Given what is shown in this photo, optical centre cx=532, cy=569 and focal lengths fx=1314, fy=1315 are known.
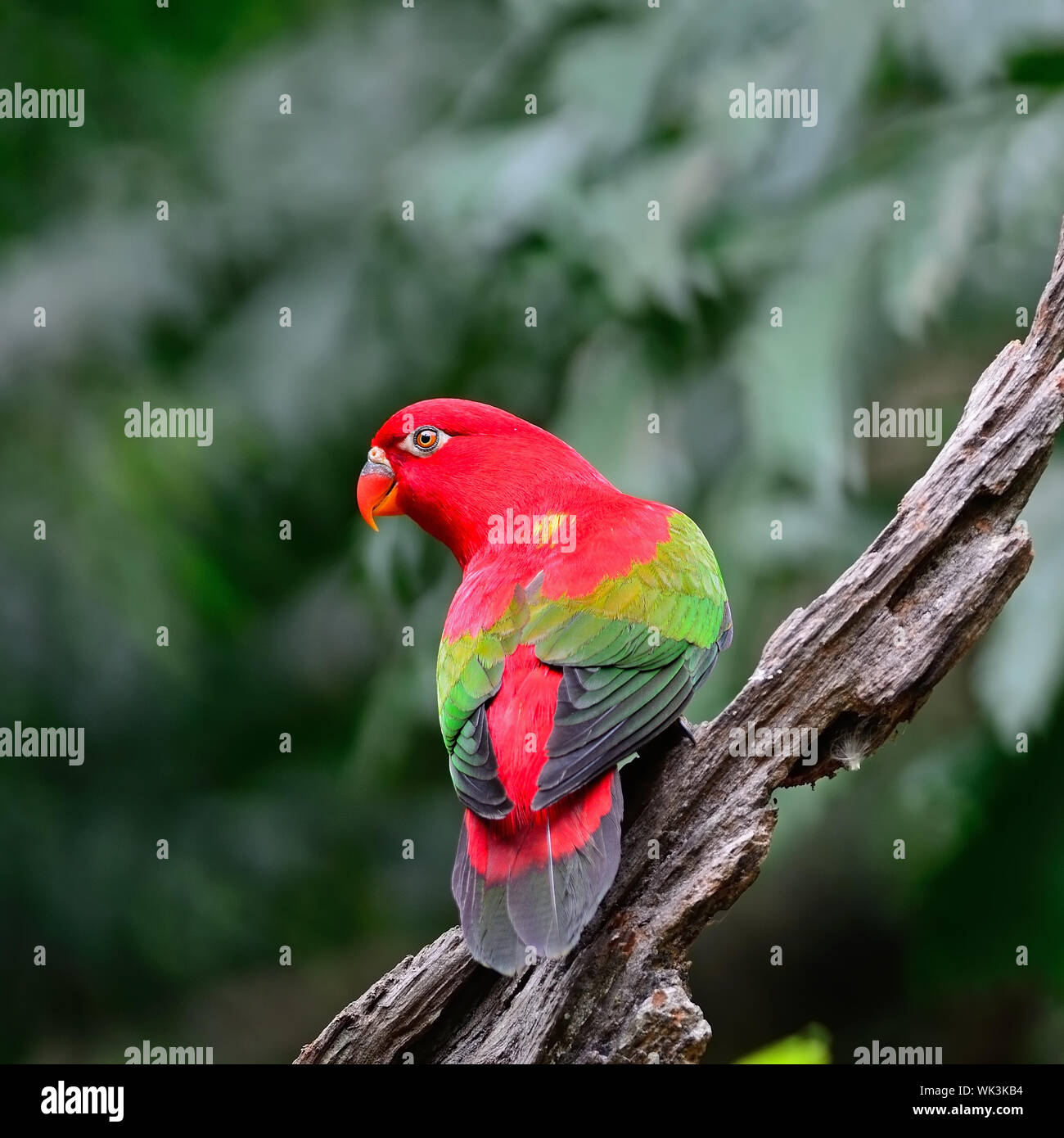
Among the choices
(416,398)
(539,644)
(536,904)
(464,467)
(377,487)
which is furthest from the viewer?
(416,398)

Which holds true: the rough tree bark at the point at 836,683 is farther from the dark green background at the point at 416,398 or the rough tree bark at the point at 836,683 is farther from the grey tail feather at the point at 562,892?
the dark green background at the point at 416,398

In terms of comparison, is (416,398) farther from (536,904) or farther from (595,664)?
(536,904)

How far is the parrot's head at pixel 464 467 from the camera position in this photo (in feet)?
12.4

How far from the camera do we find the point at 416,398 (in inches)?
270

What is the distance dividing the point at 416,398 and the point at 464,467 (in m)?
3.10

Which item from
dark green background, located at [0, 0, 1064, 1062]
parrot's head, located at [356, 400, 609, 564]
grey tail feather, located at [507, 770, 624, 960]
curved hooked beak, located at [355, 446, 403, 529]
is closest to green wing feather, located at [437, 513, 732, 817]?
grey tail feather, located at [507, 770, 624, 960]

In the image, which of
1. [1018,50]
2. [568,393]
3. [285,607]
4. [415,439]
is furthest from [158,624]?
[1018,50]

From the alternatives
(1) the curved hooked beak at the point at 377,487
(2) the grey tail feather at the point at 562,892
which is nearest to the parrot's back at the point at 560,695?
(2) the grey tail feather at the point at 562,892

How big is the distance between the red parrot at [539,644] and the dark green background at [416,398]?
1.20 metres

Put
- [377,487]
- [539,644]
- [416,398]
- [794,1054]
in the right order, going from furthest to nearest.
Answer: [416,398] < [377,487] < [539,644] < [794,1054]

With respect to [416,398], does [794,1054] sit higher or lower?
lower

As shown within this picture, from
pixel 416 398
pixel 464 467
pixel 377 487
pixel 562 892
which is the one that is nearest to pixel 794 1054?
pixel 562 892

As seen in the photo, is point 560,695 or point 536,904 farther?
point 560,695

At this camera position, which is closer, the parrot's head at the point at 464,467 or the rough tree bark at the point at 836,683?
the rough tree bark at the point at 836,683
